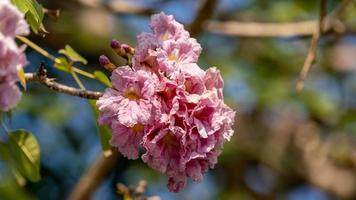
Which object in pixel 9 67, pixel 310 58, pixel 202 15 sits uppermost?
Result: pixel 202 15

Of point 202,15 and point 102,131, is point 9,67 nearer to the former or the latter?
point 102,131

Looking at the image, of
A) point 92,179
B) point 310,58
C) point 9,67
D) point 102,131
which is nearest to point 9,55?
point 9,67

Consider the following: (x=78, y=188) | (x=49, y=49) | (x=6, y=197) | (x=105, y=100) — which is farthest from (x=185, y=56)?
(x=49, y=49)

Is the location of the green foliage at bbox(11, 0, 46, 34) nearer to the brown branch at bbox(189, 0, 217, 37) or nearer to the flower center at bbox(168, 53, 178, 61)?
the flower center at bbox(168, 53, 178, 61)

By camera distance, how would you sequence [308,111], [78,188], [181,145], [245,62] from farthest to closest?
[245,62]
[308,111]
[78,188]
[181,145]

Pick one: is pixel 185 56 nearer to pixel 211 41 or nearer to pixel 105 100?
pixel 105 100

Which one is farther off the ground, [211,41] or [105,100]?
[211,41]

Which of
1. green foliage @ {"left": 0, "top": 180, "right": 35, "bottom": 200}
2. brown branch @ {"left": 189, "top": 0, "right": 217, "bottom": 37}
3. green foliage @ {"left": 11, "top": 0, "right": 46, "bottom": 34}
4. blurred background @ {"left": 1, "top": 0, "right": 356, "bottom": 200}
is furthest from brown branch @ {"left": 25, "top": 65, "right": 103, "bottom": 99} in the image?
blurred background @ {"left": 1, "top": 0, "right": 356, "bottom": 200}
